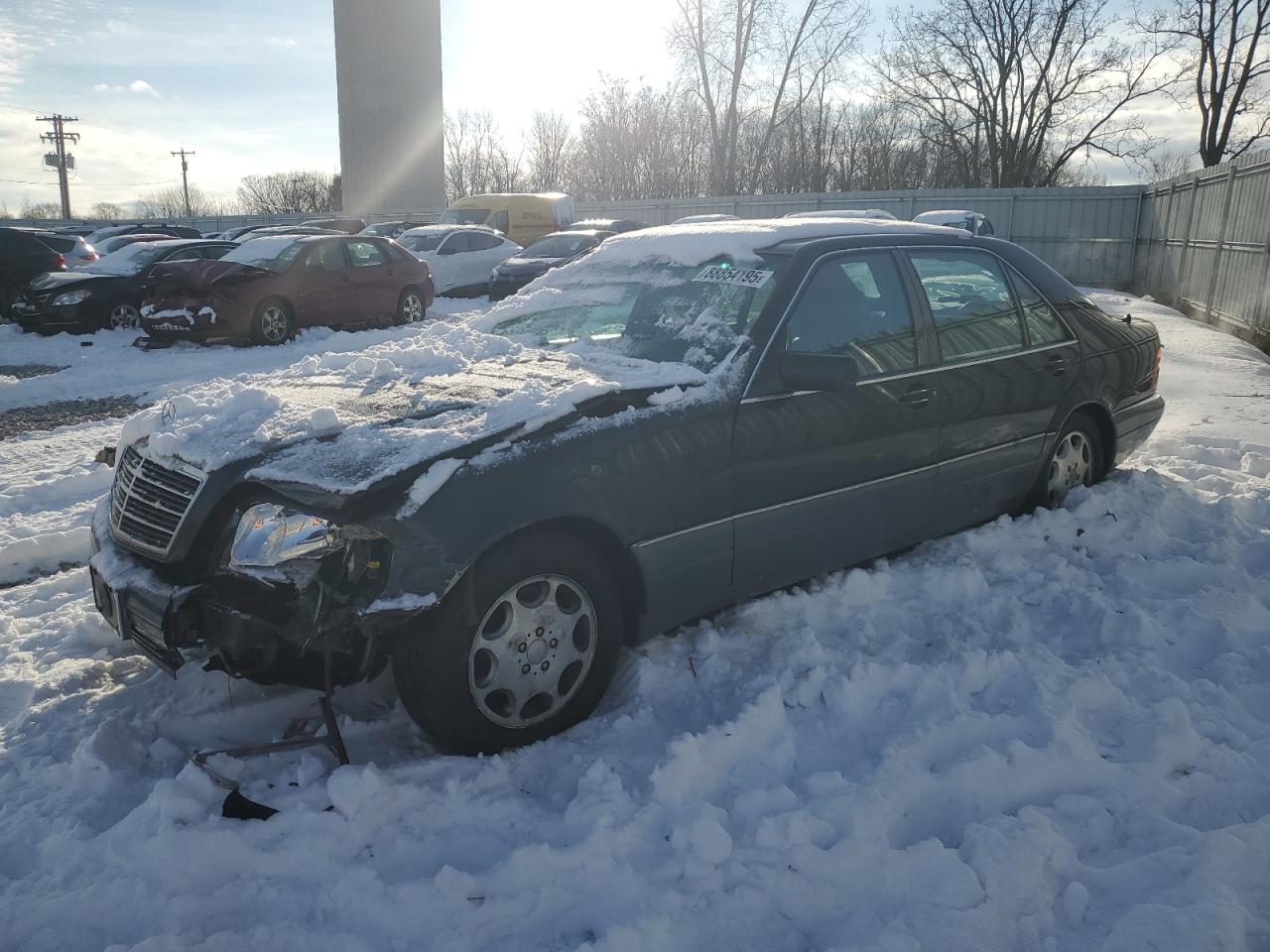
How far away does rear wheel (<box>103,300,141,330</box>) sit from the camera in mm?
13250

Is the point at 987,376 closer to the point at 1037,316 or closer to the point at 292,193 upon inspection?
the point at 1037,316

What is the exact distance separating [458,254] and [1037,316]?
15231 mm

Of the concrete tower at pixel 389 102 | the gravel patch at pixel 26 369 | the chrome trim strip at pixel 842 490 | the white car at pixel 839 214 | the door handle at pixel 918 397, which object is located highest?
the concrete tower at pixel 389 102

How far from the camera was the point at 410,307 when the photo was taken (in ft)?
46.9

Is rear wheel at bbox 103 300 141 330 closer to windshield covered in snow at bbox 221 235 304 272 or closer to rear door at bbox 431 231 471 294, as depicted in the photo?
windshield covered in snow at bbox 221 235 304 272

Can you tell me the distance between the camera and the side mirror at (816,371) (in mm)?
3275

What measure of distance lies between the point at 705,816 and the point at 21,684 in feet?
8.22

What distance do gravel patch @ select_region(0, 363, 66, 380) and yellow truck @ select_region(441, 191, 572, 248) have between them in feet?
42.6

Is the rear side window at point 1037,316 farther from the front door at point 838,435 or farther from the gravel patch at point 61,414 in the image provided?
the gravel patch at point 61,414

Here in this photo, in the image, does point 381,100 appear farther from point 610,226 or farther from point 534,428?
point 534,428

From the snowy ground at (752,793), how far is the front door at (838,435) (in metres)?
0.24

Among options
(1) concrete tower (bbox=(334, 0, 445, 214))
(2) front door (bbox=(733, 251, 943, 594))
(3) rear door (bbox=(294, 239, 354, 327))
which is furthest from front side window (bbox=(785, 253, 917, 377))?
(1) concrete tower (bbox=(334, 0, 445, 214))

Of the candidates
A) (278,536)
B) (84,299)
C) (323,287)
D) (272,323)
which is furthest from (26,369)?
(278,536)

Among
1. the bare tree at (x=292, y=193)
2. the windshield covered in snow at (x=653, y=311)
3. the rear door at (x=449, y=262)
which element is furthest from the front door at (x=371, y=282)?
the bare tree at (x=292, y=193)
